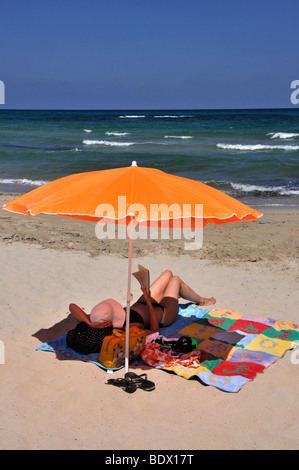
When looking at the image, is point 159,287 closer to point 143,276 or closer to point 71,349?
point 143,276

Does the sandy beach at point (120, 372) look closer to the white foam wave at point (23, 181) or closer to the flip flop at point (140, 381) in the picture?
the flip flop at point (140, 381)

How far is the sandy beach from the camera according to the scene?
3.40 meters

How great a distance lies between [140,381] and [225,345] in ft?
3.54

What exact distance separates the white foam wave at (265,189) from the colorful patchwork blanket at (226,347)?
382 inches

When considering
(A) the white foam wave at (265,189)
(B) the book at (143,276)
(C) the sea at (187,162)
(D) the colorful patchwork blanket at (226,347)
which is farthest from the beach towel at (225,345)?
(A) the white foam wave at (265,189)

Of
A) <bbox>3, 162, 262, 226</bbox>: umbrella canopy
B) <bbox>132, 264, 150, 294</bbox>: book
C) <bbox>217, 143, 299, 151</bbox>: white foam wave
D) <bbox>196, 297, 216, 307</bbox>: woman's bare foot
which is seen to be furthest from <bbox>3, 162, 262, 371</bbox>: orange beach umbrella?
<bbox>217, 143, 299, 151</bbox>: white foam wave

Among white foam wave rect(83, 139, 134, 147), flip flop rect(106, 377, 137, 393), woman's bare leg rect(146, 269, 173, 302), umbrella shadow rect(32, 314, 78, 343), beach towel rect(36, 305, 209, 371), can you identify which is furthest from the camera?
white foam wave rect(83, 139, 134, 147)

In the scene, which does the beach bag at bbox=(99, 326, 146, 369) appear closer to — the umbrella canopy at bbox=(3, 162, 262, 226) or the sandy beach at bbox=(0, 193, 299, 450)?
the sandy beach at bbox=(0, 193, 299, 450)

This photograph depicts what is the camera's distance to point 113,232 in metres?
8.72

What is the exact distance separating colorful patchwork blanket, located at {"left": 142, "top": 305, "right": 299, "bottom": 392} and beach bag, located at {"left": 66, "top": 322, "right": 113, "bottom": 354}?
43 cm

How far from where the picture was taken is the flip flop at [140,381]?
3.92 meters

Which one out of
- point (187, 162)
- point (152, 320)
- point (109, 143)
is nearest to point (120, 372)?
point (152, 320)

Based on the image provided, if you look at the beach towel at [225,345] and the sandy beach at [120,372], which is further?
the beach towel at [225,345]
